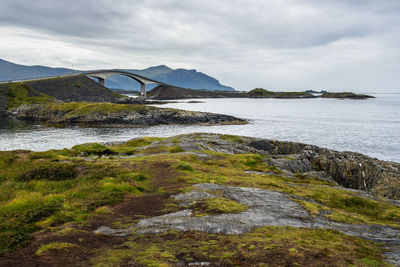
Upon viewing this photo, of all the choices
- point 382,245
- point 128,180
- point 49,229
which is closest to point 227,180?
point 128,180

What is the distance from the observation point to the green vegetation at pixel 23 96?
141375 mm

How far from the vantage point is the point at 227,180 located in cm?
2397

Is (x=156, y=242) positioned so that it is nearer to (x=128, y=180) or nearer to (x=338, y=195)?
(x=128, y=180)

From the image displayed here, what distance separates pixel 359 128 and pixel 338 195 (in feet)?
318

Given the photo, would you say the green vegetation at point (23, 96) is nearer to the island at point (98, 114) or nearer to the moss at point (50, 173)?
the island at point (98, 114)

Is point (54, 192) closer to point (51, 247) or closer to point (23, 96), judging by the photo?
point (51, 247)

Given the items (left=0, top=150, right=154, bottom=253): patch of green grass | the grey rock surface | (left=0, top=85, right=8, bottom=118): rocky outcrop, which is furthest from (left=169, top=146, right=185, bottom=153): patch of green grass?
(left=0, top=85, right=8, bottom=118): rocky outcrop

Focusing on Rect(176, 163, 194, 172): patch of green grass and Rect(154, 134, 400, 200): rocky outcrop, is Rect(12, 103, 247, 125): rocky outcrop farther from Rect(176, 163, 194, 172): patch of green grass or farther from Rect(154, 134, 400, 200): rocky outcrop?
Rect(176, 163, 194, 172): patch of green grass

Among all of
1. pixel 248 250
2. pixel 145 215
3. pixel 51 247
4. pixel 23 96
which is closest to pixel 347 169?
pixel 145 215

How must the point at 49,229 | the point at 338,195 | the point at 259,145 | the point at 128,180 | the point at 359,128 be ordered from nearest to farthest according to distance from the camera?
the point at 49,229
the point at 128,180
the point at 338,195
the point at 259,145
the point at 359,128

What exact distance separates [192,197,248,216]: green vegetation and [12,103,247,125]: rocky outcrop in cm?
9965

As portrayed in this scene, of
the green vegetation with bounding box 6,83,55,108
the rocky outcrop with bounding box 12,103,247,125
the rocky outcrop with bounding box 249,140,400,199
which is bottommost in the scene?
the rocky outcrop with bounding box 249,140,400,199

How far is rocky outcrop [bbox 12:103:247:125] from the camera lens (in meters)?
114

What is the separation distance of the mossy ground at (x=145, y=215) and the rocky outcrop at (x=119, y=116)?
8773 cm
